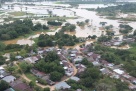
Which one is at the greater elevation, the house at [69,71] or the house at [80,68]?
the house at [80,68]

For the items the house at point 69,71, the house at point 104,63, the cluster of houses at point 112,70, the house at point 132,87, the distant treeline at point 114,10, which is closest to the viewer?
the house at point 132,87

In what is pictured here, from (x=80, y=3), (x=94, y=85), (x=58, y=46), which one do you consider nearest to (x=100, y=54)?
(x=58, y=46)

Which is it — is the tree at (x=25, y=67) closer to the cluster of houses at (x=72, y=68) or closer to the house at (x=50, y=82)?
the cluster of houses at (x=72, y=68)

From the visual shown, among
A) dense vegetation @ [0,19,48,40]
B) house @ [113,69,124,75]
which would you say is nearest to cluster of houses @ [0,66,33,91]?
house @ [113,69,124,75]

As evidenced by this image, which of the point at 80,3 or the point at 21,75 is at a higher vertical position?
the point at 80,3

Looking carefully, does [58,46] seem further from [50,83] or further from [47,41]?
[50,83]

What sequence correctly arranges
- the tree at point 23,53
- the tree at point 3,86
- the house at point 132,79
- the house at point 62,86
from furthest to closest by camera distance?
1. the tree at point 23,53
2. the house at point 132,79
3. the house at point 62,86
4. the tree at point 3,86

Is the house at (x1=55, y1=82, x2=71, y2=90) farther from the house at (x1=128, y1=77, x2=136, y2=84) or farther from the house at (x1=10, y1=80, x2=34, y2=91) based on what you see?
the house at (x1=128, y1=77, x2=136, y2=84)

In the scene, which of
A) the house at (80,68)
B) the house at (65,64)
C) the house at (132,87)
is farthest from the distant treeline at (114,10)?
the house at (132,87)

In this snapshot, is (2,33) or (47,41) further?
(2,33)

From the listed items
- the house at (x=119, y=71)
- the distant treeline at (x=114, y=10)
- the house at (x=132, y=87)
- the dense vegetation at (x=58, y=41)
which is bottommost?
the house at (x=132, y=87)

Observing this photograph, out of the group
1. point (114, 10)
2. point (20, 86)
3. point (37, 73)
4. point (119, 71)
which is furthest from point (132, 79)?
point (114, 10)
